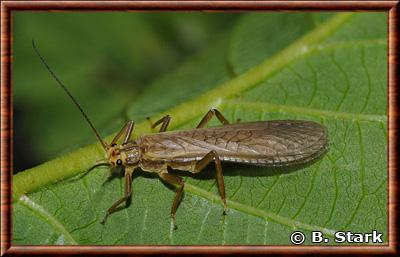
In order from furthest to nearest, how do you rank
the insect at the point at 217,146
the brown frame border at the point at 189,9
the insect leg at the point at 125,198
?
the insect at the point at 217,146, the insect leg at the point at 125,198, the brown frame border at the point at 189,9

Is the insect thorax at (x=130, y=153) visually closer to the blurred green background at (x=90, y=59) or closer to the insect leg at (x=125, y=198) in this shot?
the insect leg at (x=125, y=198)

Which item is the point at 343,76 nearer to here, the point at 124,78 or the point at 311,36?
the point at 311,36

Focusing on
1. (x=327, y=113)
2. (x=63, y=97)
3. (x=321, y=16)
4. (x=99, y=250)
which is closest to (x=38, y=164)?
(x=99, y=250)

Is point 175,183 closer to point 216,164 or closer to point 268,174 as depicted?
point 216,164

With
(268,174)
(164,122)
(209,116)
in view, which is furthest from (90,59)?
(268,174)

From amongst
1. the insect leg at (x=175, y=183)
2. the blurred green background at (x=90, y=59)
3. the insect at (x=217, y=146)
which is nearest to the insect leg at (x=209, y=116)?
the insect at (x=217, y=146)

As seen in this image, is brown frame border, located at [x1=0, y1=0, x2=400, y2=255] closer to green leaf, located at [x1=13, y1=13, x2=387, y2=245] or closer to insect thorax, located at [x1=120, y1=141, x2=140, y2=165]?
green leaf, located at [x1=13, y1=13, x2=387, y2=245]

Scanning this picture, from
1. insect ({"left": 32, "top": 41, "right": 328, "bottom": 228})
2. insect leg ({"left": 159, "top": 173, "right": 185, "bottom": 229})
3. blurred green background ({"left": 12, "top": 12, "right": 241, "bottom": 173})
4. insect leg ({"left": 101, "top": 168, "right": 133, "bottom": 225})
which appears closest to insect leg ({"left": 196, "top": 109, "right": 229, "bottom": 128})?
insect ({"left": 32, "top": 41, "right": 328, "bottom": 228})
